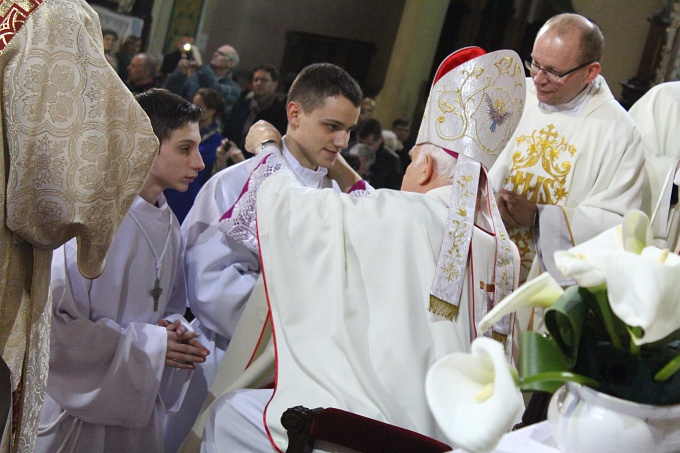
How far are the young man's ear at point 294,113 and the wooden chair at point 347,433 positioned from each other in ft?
5.79

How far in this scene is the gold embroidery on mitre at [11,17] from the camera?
206 centimetres

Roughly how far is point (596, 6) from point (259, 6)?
386cm

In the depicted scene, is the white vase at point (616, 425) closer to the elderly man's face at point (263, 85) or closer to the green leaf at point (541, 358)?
the green leaf at point (541, 358)

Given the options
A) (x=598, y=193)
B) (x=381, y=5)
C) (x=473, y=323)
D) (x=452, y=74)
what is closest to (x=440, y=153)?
(x=452, y=74)

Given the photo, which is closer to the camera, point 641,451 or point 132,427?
point 641,451

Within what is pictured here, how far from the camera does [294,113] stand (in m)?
3.91

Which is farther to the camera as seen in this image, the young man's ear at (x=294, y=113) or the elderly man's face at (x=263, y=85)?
the elderly man's face at (x=263, y=85)

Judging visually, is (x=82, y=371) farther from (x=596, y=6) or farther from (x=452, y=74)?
(x=596, y=6)

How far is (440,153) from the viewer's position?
3.05m

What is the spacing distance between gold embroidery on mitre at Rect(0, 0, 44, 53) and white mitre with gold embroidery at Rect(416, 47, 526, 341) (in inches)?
54.4

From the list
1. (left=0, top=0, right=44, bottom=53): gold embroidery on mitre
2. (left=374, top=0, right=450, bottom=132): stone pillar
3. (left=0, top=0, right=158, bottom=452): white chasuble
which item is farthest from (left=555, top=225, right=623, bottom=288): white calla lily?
(left=374, top=0, right=450, bottom=132): stone pillar

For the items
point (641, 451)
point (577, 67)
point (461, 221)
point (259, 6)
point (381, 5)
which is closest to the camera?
point (641, 451)

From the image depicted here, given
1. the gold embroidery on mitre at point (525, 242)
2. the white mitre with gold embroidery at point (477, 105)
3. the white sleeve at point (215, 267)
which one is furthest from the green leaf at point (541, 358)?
the gold embroidery on mitre at point (525, 242)

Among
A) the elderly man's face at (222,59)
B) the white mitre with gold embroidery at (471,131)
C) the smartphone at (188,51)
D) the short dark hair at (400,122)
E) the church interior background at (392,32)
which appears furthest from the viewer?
the short dark hair at (400,122)
